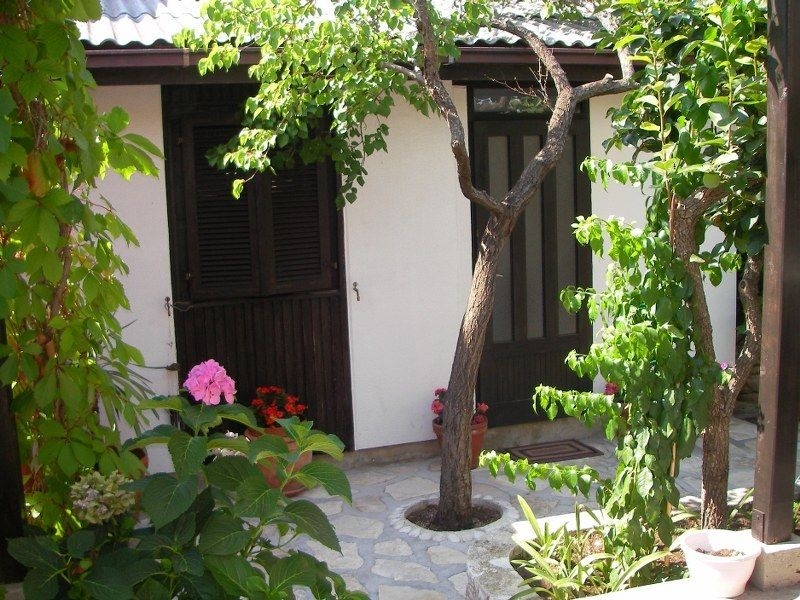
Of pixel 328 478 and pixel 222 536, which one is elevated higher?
pixel 328 478

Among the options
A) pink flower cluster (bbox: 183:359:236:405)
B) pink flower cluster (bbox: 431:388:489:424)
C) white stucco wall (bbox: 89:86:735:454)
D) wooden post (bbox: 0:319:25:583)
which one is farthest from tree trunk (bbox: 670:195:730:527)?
white stucco wall (bbox: 89:86:735:454)

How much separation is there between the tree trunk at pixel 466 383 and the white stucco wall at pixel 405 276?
5.09 ft

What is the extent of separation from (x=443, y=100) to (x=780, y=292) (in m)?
2.47

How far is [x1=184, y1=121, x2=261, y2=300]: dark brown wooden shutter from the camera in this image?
6.87 metres

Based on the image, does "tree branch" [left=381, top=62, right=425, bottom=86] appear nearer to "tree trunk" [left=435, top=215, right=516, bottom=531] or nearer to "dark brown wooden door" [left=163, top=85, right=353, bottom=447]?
"tree trunk" [left=435, top=215, right=516, bottom=531]

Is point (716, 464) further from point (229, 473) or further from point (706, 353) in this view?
point (229, 473)

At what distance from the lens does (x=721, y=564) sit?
12.0 feet

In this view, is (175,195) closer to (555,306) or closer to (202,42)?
(202,42)

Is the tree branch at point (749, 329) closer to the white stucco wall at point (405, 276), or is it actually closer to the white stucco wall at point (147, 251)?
the white stucco wall at point (405, 276)

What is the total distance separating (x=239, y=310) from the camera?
23.2 feet

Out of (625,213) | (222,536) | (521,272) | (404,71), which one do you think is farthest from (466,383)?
(222,536)

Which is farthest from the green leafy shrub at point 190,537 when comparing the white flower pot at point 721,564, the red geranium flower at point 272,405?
the red geranium flower at point 272,405

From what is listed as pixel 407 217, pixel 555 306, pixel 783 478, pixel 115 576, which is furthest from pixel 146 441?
pixel 555 306

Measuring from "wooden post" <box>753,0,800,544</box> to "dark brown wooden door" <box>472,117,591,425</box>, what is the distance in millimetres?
3948
